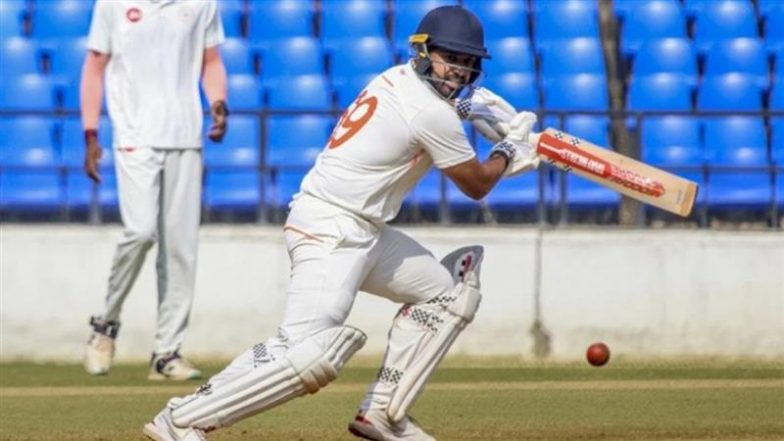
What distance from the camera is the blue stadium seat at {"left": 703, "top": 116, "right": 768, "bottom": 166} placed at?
15.6 m

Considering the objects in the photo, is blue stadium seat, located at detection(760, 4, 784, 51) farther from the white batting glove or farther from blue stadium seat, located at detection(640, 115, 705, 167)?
the white batting glove

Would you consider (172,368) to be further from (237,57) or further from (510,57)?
(510,57)

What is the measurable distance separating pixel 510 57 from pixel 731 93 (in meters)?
2.14

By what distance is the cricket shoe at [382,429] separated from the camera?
25.8 ft

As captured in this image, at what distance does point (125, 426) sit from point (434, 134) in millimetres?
2664

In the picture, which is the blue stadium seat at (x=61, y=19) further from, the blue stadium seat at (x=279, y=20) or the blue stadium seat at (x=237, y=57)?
the blue stadium seat at (x=279, y=20)

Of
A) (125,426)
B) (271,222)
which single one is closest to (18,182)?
(271,222)

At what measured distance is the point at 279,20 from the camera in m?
18.2

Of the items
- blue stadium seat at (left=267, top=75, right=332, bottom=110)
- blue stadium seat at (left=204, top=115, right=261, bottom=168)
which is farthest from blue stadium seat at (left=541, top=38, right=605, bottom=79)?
blue stadium seat at (left=204, top=115, right=261, bottom=168)

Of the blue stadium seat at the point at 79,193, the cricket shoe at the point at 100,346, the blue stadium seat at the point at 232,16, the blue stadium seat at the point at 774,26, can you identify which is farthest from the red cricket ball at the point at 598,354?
the blue stadium seat at the point at 232,16

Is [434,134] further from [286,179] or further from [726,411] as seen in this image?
[286,179]

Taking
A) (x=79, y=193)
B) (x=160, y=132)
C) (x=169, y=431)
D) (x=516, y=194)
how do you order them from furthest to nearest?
(x=516, y=194)
(x=79, y=193)
(x=160, y=132)
(x=169, y=431)

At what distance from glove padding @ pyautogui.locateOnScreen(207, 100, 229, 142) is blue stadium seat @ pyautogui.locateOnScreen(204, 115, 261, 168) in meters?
3.97

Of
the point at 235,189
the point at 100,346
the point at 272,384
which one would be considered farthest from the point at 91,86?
the point at 272,384
